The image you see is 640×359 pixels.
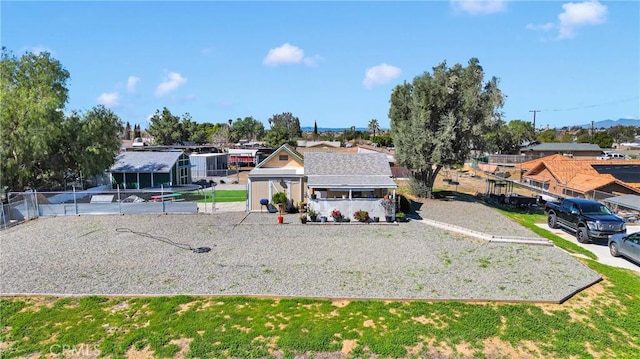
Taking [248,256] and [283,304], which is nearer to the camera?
[283,304]

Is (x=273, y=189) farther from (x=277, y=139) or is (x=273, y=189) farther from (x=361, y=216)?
(x=277, y=139)

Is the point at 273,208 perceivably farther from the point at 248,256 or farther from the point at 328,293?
the point at 328,293

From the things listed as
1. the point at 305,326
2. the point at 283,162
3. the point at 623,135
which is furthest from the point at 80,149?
the point at 623,135

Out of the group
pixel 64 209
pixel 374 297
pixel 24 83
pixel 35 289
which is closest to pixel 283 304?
pixel 374 297

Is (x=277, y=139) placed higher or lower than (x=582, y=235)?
higher

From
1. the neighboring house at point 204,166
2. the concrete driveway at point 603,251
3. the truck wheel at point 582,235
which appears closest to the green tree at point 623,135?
the concrete driveway at point 603,251

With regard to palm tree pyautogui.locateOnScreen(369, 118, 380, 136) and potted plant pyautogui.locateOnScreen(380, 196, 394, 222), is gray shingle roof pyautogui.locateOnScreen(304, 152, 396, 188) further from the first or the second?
palm tree pyautogui.locateOnScreen(369, 118, 380, 136)

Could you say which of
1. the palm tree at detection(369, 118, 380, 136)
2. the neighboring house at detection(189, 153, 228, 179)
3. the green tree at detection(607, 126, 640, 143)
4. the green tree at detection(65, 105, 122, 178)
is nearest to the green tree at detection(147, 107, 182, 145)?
the neighboring house at detection(189, 153, 228, 179)
